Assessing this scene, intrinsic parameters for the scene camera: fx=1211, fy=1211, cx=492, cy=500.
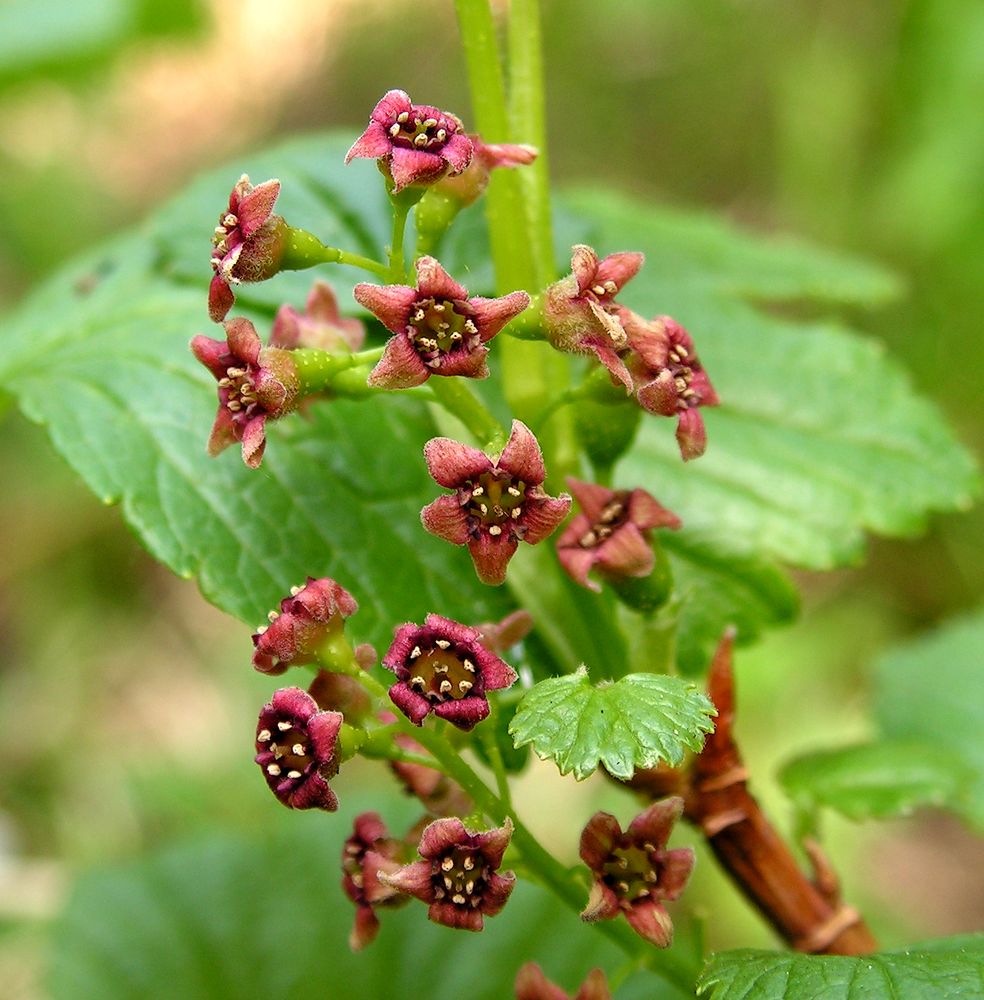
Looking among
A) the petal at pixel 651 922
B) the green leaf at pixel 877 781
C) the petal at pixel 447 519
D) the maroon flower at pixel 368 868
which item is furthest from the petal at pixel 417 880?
the green leaf at pixel 877 781

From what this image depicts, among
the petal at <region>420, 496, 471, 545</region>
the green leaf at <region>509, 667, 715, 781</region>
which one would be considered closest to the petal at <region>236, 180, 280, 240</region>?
the petal at <region>420, 496, 471, 545</region>

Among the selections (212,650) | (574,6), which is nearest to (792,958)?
(212,650)

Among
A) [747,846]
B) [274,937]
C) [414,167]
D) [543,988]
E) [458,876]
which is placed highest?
[414,167]

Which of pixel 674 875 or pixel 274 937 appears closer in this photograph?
pixel 674 875

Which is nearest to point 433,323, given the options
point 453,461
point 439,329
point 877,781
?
point 439,329

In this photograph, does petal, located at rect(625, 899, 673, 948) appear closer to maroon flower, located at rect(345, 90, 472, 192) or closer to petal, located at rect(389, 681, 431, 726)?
petal, located at rect(389, 681, 431, 726)

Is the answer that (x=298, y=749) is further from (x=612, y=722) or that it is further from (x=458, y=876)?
(x=612, y=722)
